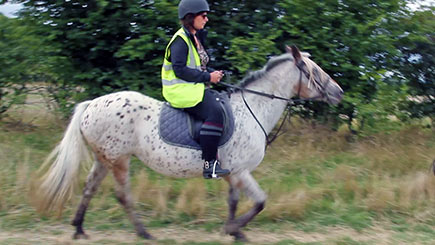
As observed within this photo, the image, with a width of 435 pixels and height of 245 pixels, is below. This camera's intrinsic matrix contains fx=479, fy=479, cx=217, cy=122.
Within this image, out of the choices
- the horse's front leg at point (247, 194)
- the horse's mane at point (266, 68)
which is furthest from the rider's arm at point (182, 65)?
the horse's front leg at point (247, 194)

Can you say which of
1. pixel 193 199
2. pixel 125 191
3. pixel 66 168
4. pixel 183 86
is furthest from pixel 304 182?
pixel 66 168

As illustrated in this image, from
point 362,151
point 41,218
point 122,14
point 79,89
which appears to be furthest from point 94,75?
point 362,151

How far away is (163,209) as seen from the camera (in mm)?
6156

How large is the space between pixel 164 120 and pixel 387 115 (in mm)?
4439

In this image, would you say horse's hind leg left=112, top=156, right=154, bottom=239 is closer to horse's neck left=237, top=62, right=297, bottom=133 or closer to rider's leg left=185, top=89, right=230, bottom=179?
rider's leg left=185, top=89, right=230, bottom=179

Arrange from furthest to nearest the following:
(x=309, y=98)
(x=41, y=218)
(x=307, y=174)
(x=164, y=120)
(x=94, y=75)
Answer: (x=94, y=75), (x=307, y=174), (x=41, y=218), (x=309, y=98), (x=164, y=120)

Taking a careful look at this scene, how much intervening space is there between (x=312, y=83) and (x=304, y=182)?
2.11 m

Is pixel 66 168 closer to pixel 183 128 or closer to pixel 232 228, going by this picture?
pixel 183 128

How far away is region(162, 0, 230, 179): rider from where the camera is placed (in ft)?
16.0

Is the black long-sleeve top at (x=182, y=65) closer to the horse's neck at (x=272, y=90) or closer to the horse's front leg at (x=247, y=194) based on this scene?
the horse's neck at (x=272, y=90)

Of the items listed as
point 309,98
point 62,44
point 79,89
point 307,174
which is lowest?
point 307,174

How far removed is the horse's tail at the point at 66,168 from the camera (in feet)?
17.4

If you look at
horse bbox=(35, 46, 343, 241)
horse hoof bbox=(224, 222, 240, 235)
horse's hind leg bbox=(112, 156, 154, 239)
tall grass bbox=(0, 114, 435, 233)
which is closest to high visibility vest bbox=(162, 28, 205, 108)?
horse bbox=(35, 46, 343, 241)

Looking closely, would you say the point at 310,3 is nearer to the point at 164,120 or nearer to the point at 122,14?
the point at 122,14
